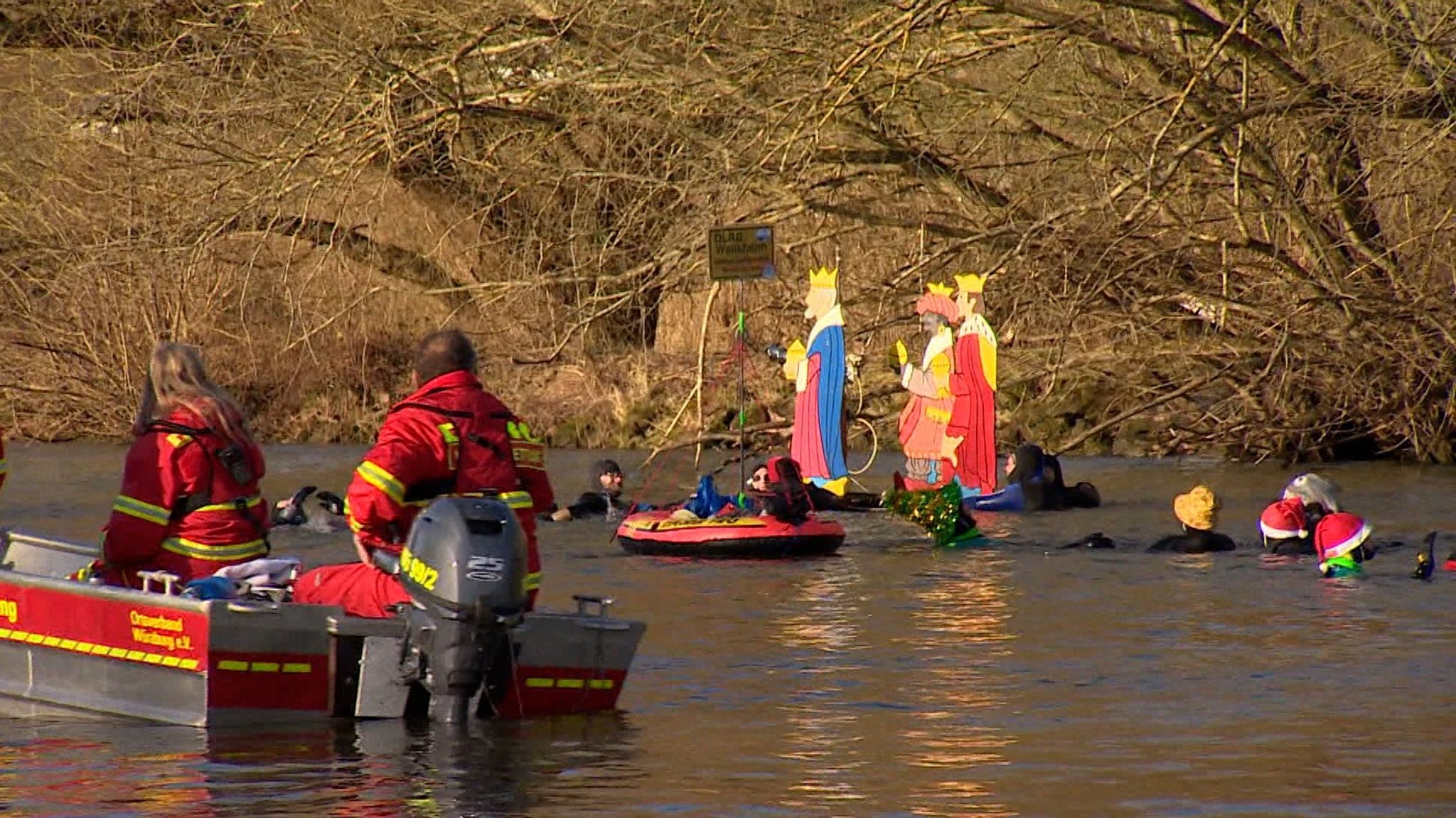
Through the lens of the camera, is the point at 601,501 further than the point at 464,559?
Yes

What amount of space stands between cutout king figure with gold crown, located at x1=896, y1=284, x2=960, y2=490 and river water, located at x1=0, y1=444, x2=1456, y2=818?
4.06 metres

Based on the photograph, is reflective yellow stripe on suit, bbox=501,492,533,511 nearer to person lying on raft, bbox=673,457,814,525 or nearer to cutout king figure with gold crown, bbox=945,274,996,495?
person lying on raft, bbox=673,457,814,525

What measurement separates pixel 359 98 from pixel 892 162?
18.6 ft

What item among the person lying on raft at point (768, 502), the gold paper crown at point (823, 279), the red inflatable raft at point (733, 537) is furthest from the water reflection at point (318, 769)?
Answer: the gold paper crown at point (823, 279)

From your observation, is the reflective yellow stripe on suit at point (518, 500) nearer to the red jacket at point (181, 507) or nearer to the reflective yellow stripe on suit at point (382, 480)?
the reflective yellow stripe on suit at point (382, 480)

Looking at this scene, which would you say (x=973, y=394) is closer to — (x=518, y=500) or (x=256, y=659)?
(x=518, y=500)

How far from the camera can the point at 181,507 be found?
423 inches

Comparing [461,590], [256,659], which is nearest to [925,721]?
[461,590]

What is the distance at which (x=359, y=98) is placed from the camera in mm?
26422

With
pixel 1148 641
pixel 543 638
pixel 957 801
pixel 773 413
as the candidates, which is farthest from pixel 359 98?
pixel 957 801

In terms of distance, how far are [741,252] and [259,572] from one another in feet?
37.8

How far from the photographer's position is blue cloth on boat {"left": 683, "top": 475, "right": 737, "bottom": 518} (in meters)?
19.5

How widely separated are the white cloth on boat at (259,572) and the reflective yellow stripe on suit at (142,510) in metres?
0.34

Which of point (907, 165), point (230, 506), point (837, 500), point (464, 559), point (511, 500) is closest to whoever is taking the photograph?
point (464, 559)
